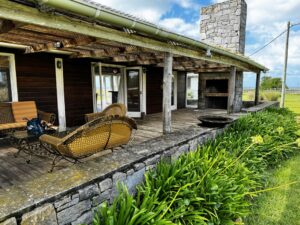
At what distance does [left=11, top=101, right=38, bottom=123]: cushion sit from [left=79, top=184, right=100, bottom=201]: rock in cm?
325

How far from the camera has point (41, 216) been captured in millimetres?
1845

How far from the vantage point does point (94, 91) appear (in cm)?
664

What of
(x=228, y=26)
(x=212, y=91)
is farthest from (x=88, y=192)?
(x=212, y=91)

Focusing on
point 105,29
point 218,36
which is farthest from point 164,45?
point 218,36

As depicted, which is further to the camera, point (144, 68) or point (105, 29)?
point (144, 68)

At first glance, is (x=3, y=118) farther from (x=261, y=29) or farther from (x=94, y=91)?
(x=261, y=29)

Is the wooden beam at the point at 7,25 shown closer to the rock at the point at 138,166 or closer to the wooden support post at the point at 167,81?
the rock at the point at 138,166

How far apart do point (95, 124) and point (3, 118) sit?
3085 millimetres

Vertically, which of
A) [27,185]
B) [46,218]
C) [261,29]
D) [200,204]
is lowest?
[200,204]

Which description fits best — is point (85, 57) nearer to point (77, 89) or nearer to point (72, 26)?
point (77, 89)

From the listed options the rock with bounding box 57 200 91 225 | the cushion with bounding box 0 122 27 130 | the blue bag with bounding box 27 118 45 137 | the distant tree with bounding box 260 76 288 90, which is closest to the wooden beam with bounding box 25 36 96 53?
the blue bag with bounding box 27 118 45 137

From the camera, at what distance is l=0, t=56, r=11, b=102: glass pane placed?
15.4 ft

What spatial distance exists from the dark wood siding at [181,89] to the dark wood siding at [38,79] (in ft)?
20.6

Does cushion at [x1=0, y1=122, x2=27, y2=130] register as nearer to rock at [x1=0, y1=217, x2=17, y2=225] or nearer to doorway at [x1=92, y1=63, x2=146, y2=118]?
rock at [x1=0, y1=217, x2=17, y2=225]
